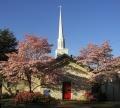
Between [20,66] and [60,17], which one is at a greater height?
[60,17]

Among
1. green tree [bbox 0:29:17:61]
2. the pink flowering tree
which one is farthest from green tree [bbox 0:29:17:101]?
the pink flowering tree

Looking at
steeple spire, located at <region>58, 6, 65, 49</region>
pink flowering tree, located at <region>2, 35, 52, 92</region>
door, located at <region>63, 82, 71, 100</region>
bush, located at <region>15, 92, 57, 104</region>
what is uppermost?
steeple spire, located at <region>58, 6, 65, 49</region>

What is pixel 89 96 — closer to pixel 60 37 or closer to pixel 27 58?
pixel 27 58

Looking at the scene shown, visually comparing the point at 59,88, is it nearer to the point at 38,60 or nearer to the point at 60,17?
the point at 38,60

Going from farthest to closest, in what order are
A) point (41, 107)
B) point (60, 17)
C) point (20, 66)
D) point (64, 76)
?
point (60, 17) < point (64, 76) < point (20, 66) < point (41, 107)

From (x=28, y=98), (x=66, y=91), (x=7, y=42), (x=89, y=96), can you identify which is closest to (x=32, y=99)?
(x=28, y=98)

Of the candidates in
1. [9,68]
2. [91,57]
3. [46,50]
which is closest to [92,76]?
[91,57]

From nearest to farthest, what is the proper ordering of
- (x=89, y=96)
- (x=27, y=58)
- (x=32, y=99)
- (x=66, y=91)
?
(x=32, y=99) < (x=27, y=58) < (x=89, y=96) < (x=66, y=91)

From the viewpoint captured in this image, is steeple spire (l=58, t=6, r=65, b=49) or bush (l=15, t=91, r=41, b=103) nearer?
bush (l=15, t=91, r=41, b=103)

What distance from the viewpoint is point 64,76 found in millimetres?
49594

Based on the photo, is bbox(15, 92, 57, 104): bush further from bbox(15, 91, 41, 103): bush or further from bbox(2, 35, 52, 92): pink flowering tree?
bbox(2, 35, 52, 92): pink flowering tree

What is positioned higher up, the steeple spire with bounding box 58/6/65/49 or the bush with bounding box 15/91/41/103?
the steeple spire with bounding box 58/6/65/49

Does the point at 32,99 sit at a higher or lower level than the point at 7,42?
lower

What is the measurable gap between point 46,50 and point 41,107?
37.8 feet
